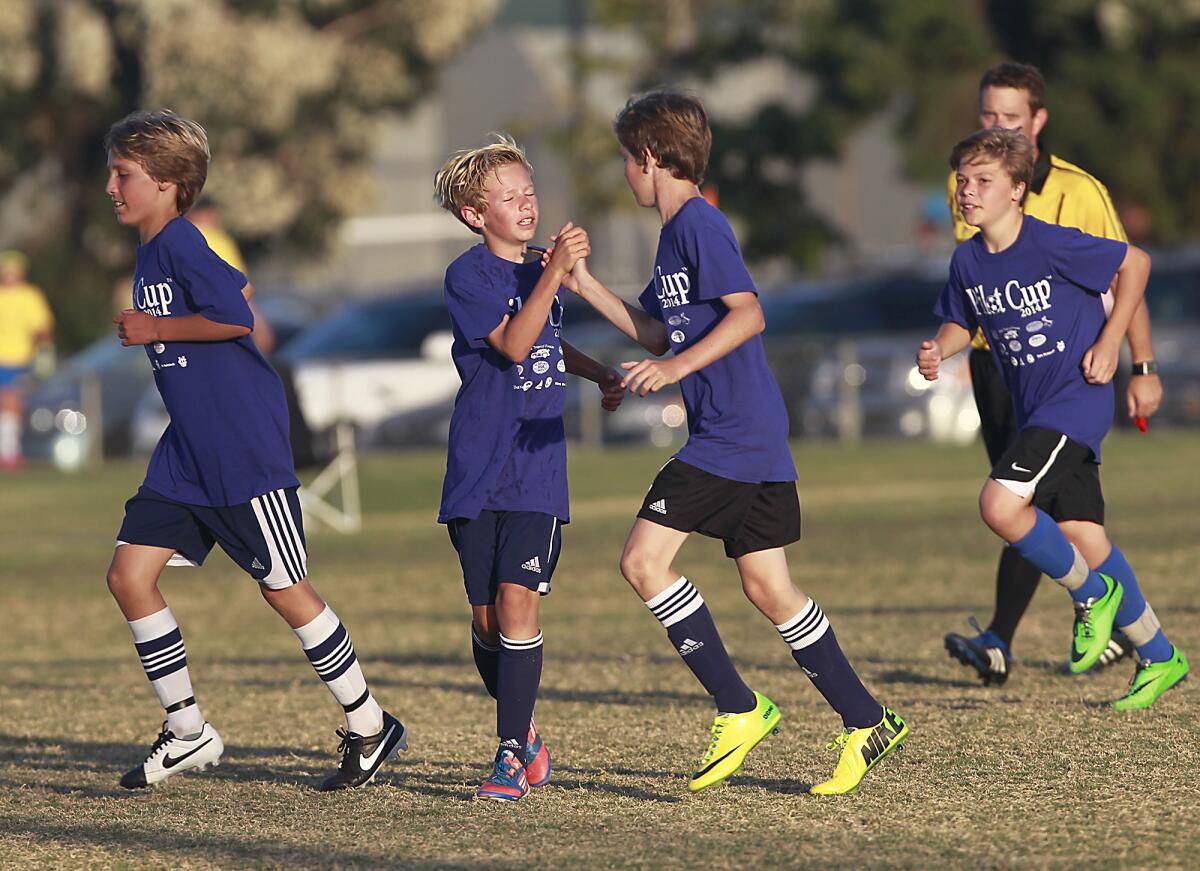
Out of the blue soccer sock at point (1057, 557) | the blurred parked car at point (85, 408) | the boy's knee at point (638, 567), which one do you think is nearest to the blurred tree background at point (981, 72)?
the blurred parked car at point (85, 408)

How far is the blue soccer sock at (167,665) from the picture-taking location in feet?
19.8

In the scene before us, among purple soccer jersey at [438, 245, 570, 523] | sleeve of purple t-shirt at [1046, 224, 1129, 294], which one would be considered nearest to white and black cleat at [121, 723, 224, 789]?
purple soccer jersey at [438, 245, 570, 523]

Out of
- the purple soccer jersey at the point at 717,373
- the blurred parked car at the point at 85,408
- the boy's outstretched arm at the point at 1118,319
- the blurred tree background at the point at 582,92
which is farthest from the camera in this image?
the blurred tree background at the point at 582,92

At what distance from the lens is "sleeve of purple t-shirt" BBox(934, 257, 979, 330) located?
6.60m

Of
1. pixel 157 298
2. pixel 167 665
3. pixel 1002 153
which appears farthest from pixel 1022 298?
pixel 167 665

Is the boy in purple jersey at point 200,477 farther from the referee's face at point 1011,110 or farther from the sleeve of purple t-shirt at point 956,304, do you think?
the referee's face at point 1011,110

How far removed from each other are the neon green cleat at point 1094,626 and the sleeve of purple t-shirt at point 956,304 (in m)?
0.91

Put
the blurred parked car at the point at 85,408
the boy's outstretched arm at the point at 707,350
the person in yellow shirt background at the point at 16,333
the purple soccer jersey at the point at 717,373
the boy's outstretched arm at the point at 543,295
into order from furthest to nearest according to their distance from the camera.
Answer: the blurred parked car at the point at 85,408
the person in yellow shirt background at the point at 16,333
the purple soccer jersey at the point at 717,373
the boy's outstretched arm at the point at 543,295
the boy's outstretched arm at the point at 707,350

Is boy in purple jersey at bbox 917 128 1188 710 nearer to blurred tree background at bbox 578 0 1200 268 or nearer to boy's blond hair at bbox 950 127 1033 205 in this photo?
boy's blond hair at bbox 950 127 1033 205

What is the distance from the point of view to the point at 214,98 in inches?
1211

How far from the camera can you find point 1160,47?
1062 inches

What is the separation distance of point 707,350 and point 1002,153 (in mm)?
1534

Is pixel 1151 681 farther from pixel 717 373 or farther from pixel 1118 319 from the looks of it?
pixel 717 373

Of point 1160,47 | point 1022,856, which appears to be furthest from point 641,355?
point 1022,856
